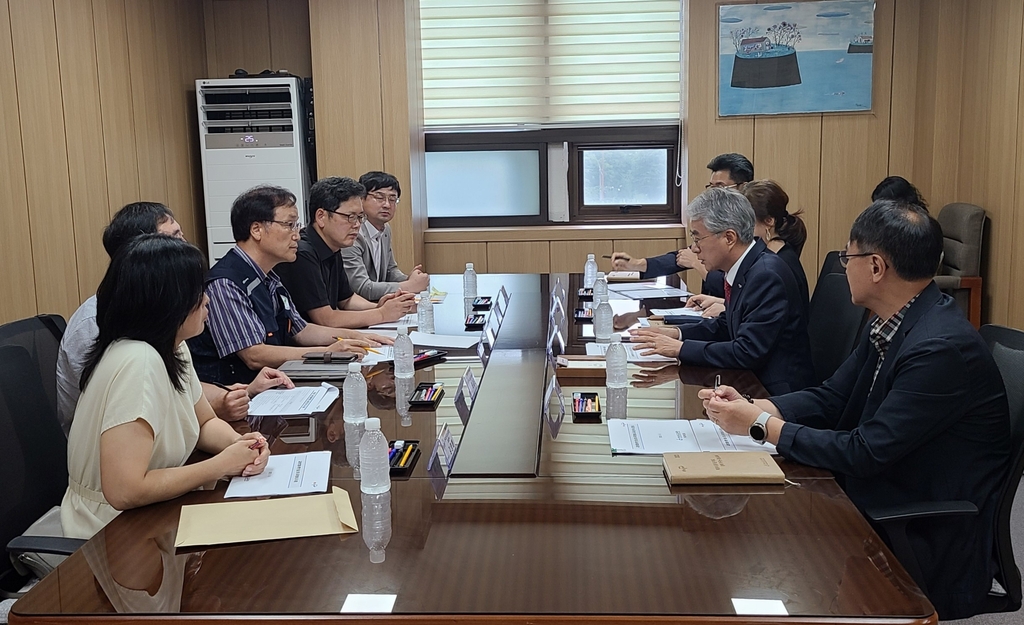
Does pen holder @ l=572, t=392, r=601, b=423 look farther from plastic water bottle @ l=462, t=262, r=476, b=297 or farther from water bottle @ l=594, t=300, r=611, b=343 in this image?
plastic water bottle @ l=462, t=262, r=476, b=297

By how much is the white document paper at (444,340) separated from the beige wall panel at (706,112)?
342 centimetres

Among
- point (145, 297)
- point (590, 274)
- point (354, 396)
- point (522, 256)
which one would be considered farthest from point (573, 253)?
point (145, 297)

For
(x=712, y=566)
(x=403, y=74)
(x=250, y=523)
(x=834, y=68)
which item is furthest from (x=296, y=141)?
(x=712, y=566)

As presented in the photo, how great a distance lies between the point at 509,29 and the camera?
652cm

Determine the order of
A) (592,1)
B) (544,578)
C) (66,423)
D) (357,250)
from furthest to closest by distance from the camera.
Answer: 1. (592,1)
2. (357,250)
3. (66,423)
4. (544,578)

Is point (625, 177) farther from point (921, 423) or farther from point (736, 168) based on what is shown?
point (921, 423)

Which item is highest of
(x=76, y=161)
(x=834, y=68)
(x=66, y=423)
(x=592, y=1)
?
(x=592, y=1)

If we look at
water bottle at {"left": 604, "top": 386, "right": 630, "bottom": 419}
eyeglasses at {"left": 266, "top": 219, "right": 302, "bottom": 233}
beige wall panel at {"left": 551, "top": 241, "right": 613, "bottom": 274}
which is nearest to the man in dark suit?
water bottle at {"left": 604, "top": 386, "right": 630, "bottom": 419}

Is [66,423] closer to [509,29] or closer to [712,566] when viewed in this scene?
[712,566]

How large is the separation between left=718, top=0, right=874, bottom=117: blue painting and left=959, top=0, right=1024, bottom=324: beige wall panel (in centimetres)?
66

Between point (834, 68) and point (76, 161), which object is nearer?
point (76, 161)

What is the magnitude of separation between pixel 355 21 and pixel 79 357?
396cm

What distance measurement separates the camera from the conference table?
1328 millimetres

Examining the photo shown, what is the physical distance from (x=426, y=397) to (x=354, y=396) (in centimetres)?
26
